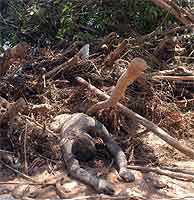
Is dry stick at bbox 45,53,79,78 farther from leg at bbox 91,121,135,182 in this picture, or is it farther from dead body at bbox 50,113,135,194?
leg at bbox 91,121,135,182

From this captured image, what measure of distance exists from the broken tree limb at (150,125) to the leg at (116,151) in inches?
12.0

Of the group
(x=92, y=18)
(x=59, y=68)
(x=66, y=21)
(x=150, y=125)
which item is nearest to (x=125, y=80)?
(x=150, y=125)

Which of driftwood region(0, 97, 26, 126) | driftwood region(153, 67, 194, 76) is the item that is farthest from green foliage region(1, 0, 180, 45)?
driftwood region(0, 97, 26, 126)

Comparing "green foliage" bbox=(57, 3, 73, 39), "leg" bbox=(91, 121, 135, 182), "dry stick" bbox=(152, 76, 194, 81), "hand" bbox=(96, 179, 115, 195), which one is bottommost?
"hand" bbox=(96, 179, 115, 195)

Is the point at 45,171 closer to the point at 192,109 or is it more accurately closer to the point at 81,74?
the point at 81,74

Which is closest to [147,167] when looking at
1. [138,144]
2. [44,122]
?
[138,144]

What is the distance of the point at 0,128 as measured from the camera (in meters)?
4.29

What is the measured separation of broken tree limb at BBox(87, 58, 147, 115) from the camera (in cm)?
307

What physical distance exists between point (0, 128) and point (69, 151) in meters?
0.92

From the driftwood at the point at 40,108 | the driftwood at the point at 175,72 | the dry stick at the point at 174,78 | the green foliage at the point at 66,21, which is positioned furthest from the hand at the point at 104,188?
the green foliage at the point at 66,21

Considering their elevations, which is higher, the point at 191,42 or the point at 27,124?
the point at 191,42

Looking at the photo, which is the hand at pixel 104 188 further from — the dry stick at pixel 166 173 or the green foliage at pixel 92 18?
the green foliage at pixel 92 18

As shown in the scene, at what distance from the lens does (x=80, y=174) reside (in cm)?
354

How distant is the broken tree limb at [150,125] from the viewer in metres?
3.74
